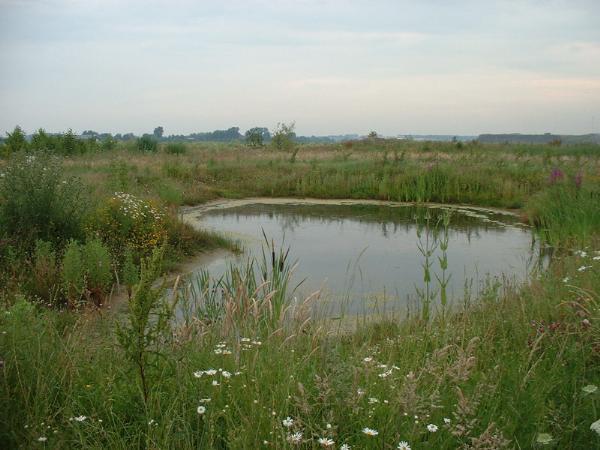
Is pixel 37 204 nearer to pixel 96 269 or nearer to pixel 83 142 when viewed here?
pixel 96 269

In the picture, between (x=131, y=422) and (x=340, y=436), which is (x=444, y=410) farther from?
(x=131, y=422)

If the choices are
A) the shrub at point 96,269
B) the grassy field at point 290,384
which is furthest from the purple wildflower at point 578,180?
the shrub at point 96,269

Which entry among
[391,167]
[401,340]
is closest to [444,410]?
[401,340]

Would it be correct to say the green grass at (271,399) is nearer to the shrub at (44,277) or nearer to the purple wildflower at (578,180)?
the shrub at (44,277)

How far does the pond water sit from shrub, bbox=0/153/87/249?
1960 millimetres

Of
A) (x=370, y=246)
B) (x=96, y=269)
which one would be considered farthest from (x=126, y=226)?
(x=370, y=246)

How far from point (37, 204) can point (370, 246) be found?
5.15 meters

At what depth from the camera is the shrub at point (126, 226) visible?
8.01 m

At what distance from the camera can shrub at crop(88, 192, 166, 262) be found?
26.3ft

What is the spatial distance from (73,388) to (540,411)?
215 centimetres

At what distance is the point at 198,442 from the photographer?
7.34 ft

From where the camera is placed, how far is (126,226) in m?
8.25

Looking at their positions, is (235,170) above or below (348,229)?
above

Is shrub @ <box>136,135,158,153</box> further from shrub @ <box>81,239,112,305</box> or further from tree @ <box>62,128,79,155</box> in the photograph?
shrub @ <box>81,239,112,305</box>
